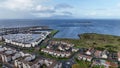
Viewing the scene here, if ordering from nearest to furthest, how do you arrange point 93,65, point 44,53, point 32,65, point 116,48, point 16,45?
1. point 32,65
2. point 93,65
3. point 44,53
4. point 116,48
5. point 16,45

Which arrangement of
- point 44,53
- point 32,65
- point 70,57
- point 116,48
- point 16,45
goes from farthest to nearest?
point 16,45 < point 116,48 < point 44,53 < point 70,57 < point 32,65

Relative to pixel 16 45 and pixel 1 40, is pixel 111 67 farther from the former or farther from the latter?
pixel 1 40

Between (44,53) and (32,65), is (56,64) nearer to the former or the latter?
(32,65)

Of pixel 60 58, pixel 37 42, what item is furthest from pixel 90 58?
pixel 37 42

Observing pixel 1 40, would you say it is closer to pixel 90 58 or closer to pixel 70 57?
pixel 70 57

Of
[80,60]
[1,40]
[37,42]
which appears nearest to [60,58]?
[80,60]

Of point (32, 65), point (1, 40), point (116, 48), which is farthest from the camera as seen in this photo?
point (1, 40)

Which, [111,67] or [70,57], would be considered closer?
[111,67]

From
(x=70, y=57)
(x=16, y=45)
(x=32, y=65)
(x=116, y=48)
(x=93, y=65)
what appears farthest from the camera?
(x=16, y=45)

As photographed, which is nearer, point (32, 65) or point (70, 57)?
point (32, 65)
